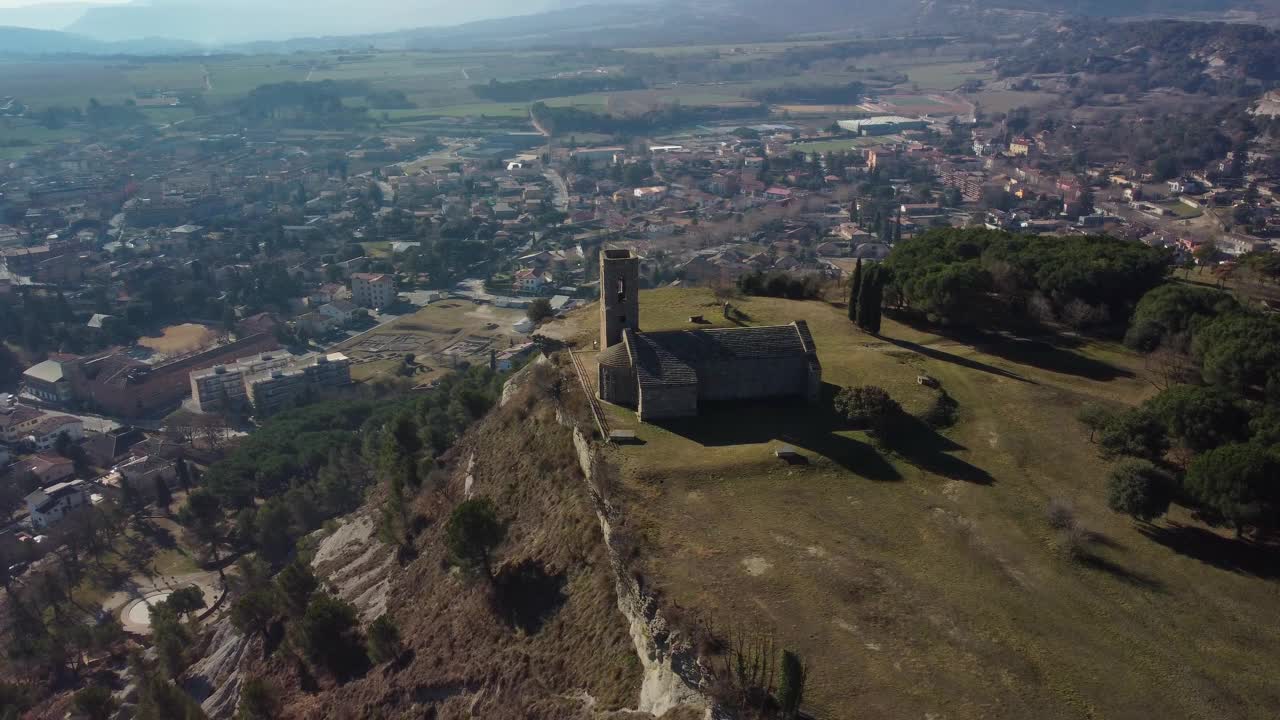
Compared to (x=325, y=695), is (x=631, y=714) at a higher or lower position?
Answer: higher

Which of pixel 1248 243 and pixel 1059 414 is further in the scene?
pixel 1248 243

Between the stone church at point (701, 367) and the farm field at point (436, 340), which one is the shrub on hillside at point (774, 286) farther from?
the farm field at point (436, 340)

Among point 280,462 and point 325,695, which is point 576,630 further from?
point 280,462

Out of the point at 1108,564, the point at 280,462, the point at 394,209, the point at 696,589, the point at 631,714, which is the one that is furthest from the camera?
the point at 394,209

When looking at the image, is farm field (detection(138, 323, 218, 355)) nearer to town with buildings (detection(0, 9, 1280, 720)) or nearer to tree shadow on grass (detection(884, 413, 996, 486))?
town with buildings (detection(0, 9, 1280, 720))

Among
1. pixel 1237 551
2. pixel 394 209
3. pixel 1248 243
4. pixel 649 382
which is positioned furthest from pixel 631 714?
pixel 394 209

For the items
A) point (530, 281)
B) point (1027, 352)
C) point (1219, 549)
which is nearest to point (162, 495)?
point (530, 281)

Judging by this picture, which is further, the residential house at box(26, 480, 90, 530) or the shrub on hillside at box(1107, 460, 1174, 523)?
the residential house at box(26, 480, 90, 530)

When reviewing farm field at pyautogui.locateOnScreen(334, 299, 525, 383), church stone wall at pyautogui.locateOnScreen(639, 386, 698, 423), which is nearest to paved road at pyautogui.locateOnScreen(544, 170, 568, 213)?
farm field at pyautogui.locateOnScreen(334, 299, 525, 383)

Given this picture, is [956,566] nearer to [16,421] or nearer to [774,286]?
[774,286]
